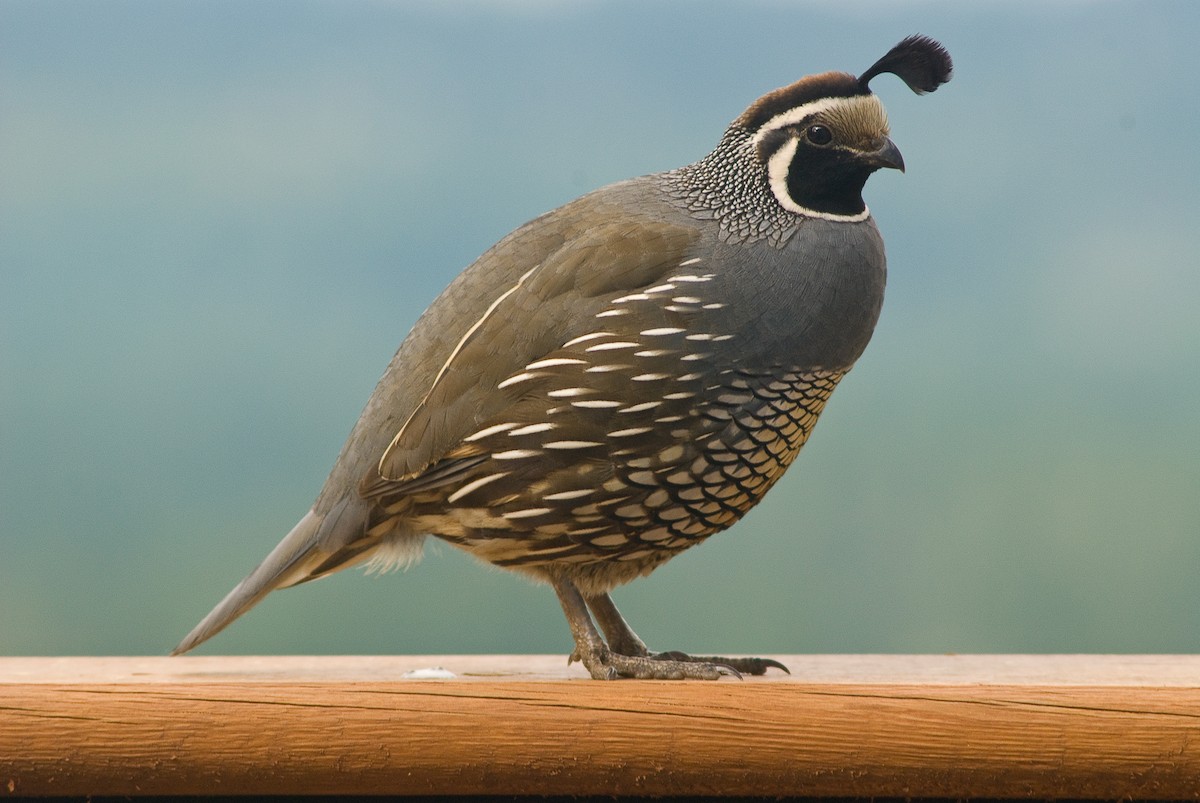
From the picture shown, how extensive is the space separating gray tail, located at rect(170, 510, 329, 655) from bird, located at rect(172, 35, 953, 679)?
0.10ft

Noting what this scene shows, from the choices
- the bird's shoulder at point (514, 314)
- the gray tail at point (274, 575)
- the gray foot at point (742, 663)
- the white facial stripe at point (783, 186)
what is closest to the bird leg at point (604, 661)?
the gray foot at point (742, 663)

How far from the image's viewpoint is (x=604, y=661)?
284 centimetres

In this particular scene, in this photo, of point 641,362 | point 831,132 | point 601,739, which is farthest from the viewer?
point 831,132

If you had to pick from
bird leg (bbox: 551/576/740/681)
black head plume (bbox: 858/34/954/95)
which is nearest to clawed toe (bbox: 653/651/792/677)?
bird leg (bbox: 551/576/740/681)

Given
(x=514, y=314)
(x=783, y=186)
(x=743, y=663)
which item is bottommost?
(x=743, y=663)

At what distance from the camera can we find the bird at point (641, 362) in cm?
264

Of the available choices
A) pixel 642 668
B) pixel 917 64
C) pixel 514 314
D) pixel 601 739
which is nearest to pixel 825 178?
pixel 917 64

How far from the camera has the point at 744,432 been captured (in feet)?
8.75

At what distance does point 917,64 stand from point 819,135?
0.28 metres

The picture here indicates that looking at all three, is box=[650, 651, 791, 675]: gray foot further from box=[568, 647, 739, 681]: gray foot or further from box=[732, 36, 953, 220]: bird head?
box=[732, 36, 953, 220]: bird head

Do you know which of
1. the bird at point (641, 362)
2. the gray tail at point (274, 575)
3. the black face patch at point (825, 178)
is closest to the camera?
the bird at point (641, 362)

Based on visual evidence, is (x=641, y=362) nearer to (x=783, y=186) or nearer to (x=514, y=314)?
(x=514, y=314)

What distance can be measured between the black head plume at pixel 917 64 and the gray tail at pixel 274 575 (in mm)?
1611

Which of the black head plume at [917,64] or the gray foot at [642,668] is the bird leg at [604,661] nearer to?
the gray foot at [642,668]
